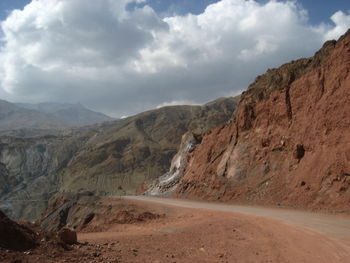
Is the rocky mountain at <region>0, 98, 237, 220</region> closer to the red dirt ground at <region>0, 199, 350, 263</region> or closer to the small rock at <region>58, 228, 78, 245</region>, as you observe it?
the red dirt ground at <region>0, 199, 350, 263</region>

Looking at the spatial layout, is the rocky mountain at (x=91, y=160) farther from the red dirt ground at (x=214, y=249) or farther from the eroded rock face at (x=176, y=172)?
the red dirt ground at (x=214, y=249)

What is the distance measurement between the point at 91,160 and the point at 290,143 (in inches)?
3609

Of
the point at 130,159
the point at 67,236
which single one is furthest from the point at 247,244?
the point at 130,159

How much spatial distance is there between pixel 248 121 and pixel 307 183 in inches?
556

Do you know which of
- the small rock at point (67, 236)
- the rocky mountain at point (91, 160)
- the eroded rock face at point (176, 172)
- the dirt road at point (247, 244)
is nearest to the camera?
the dirt road at point (247, 244)

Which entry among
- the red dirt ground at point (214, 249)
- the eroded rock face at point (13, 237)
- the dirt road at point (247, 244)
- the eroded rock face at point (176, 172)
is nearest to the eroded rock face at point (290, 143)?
the eroded rock face at point (176, 172)

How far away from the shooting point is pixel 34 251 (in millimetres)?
8609

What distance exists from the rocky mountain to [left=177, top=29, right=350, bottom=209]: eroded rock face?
146ft

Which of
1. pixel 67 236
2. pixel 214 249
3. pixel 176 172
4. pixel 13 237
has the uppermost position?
pixel 176 172

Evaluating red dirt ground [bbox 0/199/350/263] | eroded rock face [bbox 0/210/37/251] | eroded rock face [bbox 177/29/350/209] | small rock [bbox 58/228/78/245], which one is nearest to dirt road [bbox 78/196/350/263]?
→ red dirt ground [bbox 0/199/350/263]

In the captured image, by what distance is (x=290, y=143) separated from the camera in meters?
29.4

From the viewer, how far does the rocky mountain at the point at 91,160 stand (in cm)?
9675

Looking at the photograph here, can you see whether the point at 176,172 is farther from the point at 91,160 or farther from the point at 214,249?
the point at 91,160

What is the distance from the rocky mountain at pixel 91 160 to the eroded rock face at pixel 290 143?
146 ft
